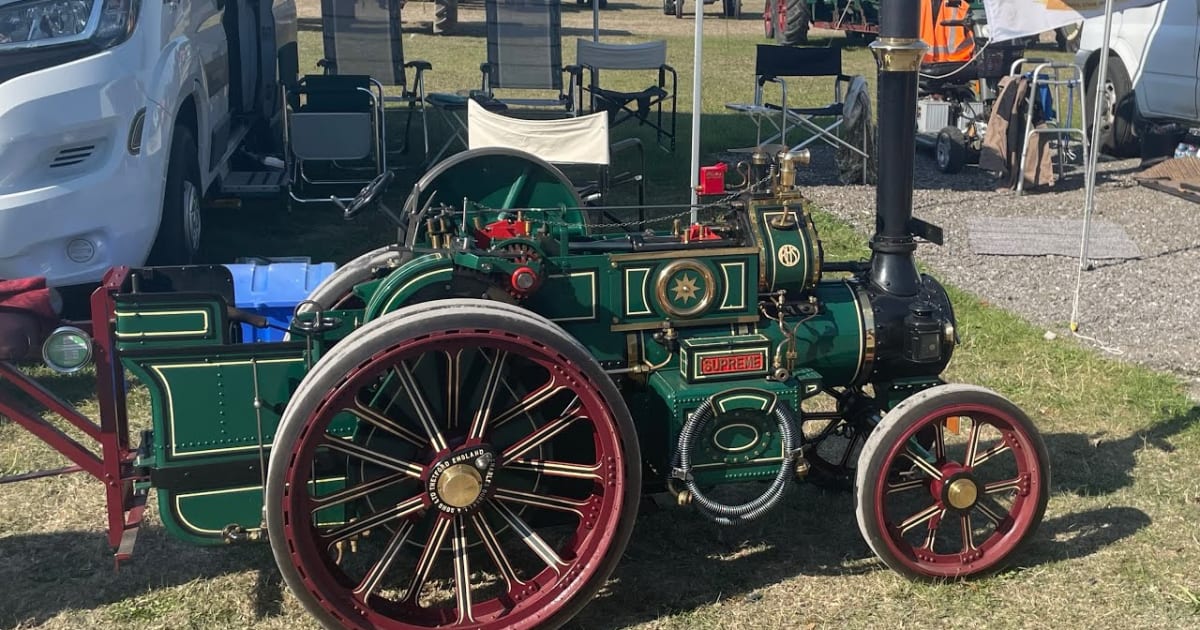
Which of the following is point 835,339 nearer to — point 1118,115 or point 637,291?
point 637,291

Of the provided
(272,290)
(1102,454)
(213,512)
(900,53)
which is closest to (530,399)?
(213,512)

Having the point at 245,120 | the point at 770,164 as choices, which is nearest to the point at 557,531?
the point at 770,164

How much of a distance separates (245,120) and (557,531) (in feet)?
20.2

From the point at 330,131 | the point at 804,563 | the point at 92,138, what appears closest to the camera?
the point at 804,563

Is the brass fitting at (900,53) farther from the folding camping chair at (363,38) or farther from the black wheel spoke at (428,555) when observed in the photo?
the folding camping chair at (363,38)

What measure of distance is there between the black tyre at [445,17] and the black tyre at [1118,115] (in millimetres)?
13619

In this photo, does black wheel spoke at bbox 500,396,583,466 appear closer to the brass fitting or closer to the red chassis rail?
the red chassis rail

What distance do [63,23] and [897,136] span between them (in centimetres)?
385

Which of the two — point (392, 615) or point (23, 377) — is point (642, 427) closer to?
point (392, 615)

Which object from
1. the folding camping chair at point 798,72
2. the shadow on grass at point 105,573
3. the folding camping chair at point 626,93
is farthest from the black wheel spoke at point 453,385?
the folding camping chair at point 626,93

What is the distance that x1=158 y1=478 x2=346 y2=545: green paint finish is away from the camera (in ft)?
10.7

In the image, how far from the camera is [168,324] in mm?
3236

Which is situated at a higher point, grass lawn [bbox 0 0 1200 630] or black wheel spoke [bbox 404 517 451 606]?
black wheel spoke [bbox 404 517 451 606]

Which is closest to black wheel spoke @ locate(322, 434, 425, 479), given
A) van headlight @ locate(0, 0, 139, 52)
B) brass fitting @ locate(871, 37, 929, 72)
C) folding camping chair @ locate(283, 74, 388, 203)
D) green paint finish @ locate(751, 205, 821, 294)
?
green paint finish @ locate(751, 205, 821, 294)
